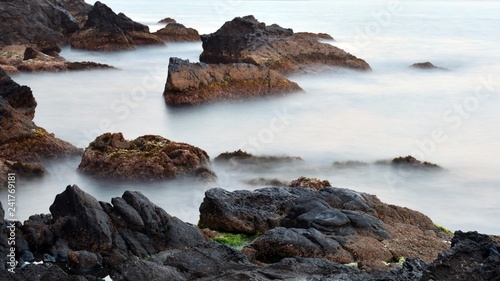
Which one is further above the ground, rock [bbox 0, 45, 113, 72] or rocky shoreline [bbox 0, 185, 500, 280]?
rock [bbox 0, 45, 113, 72]

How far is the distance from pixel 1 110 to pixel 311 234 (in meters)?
11.4

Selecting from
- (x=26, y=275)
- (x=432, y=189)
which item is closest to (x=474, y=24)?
(x=432, y=189)

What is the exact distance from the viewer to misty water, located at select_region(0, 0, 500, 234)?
18906mm

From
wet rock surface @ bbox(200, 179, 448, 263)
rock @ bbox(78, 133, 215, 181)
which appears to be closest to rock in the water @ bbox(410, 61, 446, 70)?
rock @ bbox(78, 133, 215, 181)

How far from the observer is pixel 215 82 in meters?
31.5

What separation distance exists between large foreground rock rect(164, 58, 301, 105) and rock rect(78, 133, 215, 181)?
1083 centimetres

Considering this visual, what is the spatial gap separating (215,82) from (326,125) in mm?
5413

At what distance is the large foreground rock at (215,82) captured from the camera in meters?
30.8

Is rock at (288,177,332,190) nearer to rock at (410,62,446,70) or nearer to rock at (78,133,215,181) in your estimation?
rock at (78,133,215,181)

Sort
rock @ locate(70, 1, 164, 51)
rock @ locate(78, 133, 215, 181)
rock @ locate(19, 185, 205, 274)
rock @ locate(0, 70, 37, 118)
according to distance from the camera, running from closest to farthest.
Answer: rock @ locate(19, 185, 205, 274) → rock @ locate(78, 133, 215, 181) → rock @ locate(0, 70, 37, 118) → rock @ locate(70, 1, 164, 51)

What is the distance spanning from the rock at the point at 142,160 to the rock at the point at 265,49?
16.6 m

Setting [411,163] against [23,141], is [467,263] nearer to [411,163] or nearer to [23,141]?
[411,163]

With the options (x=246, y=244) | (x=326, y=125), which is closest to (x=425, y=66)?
(x=326, y=125)

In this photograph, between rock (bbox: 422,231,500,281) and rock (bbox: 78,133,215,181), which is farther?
rock (bbox: 78,133,215,181)
